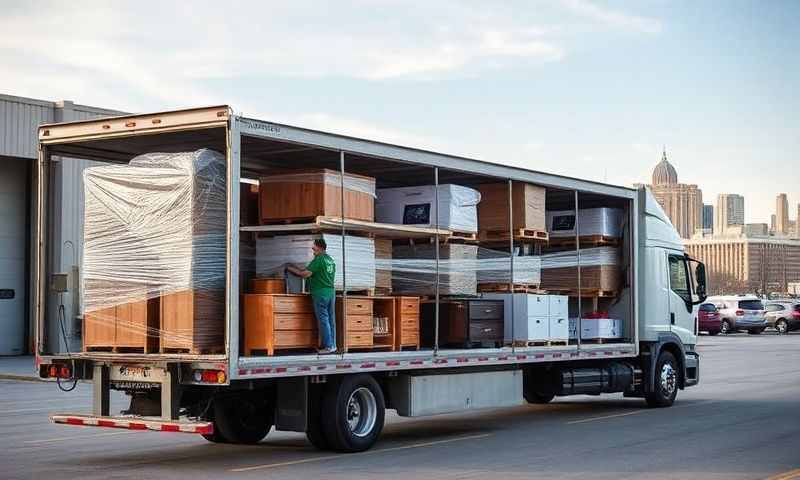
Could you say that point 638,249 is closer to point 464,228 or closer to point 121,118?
point 464,228

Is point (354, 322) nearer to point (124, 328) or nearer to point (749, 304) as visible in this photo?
point (124, 328)

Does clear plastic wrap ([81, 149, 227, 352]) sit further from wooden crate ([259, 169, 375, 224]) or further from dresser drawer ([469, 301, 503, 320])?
dresser drawer ([469, 301, 503, 320])

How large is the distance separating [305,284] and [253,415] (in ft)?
6.11

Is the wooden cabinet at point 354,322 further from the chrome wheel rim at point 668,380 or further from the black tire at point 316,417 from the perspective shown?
the chrome wheel rim at point 668,380

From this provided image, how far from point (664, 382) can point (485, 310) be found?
193 inches

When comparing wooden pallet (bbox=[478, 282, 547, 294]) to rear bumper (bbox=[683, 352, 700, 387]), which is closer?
wooden pallet (bbox=[478, 282, 547, 294])

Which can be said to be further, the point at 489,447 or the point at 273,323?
the point at 489,447

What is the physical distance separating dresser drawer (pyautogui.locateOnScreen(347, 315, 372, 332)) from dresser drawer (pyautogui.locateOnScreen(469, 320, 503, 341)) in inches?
84.1

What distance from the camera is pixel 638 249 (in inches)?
748

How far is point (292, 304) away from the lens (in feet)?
41.3

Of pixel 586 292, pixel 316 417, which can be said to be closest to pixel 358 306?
pixel 316 417

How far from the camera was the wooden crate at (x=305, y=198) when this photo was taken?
13008 mm

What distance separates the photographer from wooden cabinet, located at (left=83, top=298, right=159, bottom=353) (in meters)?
12.3

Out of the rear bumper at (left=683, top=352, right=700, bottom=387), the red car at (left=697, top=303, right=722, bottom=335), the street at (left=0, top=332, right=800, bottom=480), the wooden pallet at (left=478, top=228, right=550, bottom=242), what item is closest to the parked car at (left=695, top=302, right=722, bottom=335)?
the red car at (left=697, top=303, right=722, bottom=335)
